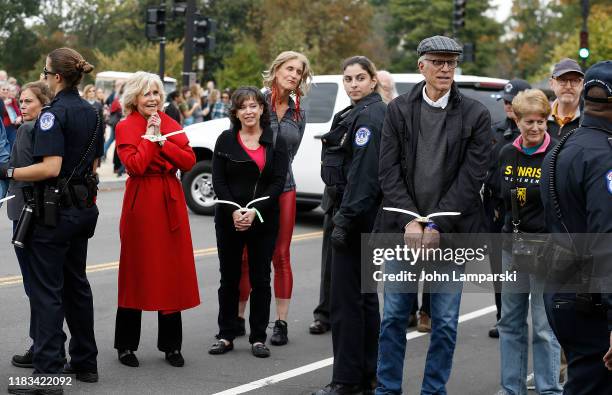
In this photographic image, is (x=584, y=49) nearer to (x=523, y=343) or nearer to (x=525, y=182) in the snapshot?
(x=525, y=182)

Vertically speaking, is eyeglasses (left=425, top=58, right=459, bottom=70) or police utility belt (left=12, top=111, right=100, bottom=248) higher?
eyeglasses (left=425, top=58, right=459, bottom=70)

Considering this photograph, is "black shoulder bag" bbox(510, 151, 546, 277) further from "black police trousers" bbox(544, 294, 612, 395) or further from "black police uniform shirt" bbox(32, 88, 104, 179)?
"black police uniform shirt" bbox(32, 88, 104, 179)

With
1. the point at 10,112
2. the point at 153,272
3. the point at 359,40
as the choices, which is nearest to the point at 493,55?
the point at 359,40

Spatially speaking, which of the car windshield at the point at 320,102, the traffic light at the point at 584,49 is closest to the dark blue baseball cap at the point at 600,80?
the car windshield at the point at 320,102

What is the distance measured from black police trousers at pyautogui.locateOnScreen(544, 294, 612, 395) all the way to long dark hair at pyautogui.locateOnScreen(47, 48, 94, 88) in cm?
336

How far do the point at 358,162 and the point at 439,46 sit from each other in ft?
2.98

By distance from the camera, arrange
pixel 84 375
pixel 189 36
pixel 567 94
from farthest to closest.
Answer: pixel 189 36, pixel 567 94, pixel 84 375

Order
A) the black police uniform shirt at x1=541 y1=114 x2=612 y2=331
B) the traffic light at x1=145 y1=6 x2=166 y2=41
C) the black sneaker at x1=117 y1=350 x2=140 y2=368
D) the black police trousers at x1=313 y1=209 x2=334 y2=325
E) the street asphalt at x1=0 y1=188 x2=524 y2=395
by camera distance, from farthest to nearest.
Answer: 1. the traffic light at x1=145 y1=6 x2=166 y2=41
2. the black police trousers at x1=313 y1=209 x2=334 y2=325
3. the black sneaker at x1=117 y1=350 x2=140 y2=368
4. the street asphalt at x1=0 y1=188 x2=524 y2=395
5. the black police uniform shirt at x1=541 y1=114 x2=612 y2=331

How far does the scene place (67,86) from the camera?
6141mm

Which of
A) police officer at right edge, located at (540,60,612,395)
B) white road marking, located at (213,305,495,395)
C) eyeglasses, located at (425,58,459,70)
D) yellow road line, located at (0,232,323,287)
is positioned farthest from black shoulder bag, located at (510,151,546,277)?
yellow road line, located at (0,232,323,287)

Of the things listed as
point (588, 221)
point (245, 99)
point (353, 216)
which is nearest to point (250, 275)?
point (245, 99)

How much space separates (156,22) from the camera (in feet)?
75.9

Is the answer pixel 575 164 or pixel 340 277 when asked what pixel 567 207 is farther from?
pixel 340 277

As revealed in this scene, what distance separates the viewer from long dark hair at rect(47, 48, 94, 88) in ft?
20.0
